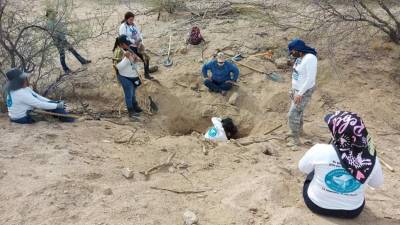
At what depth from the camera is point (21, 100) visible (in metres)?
5.64

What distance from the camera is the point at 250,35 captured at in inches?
354

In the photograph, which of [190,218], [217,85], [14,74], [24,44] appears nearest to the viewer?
[190,218]

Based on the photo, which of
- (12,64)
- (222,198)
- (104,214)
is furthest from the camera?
(12,64)

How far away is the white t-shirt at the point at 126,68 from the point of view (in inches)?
254

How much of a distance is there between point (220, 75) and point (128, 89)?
5.16 feet

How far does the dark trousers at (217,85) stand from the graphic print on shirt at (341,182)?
3.94 m

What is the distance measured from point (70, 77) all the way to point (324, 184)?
5490mm

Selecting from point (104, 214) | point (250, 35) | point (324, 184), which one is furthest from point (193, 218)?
point (250, 35)

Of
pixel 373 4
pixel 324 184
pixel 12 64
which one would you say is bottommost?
pixel 324 184

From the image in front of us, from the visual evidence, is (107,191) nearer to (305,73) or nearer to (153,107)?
(305,73)

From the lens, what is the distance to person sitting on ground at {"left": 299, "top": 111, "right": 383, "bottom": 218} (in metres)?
3.45

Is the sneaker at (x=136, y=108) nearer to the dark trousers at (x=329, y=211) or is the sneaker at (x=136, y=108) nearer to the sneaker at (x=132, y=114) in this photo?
the sneaker at (x=132, y=114)

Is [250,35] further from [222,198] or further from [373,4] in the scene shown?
[222,198]

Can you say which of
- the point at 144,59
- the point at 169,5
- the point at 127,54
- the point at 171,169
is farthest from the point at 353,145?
the point at 169,5
